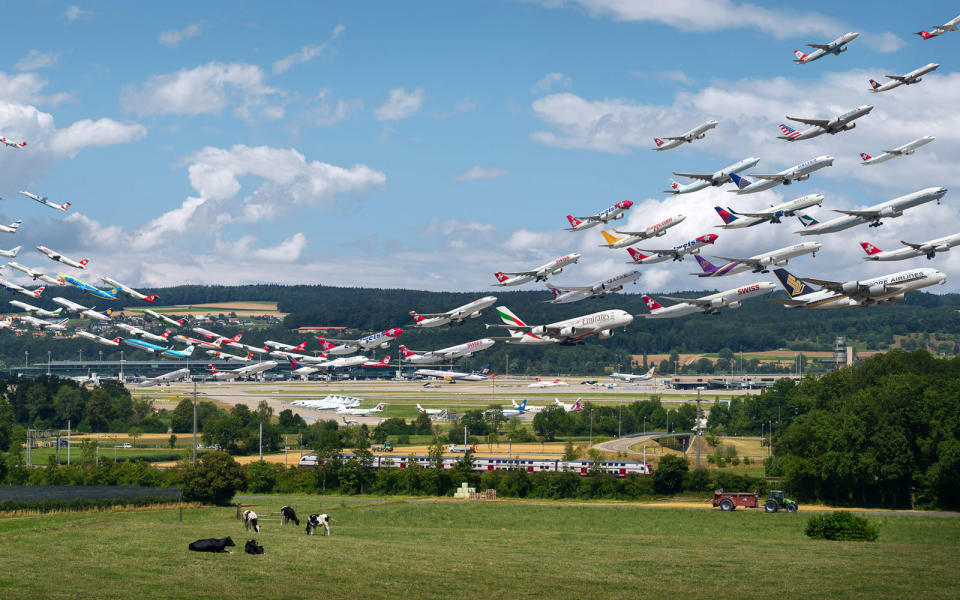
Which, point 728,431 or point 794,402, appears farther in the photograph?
point 728,431

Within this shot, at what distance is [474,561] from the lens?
5444 cm

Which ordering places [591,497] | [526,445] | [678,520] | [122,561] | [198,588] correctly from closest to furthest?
1. [198,588]
2. [122,561]
3. [678,520]
4. [591,497]
5. [526,445]

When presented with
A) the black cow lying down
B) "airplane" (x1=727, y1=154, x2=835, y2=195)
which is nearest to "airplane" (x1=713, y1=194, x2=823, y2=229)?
"airplane" (x1=727, y1=154, x2=835, y2=195)

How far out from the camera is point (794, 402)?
171250 mm

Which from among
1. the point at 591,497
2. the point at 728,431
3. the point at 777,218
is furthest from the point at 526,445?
the point at 777,218

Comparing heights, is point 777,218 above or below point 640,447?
above

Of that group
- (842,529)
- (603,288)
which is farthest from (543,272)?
(842,529)

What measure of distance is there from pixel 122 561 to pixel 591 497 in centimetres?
7527

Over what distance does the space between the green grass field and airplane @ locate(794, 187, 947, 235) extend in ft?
118

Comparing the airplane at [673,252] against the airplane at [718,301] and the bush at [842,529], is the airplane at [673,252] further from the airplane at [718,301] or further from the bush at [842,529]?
the bush at [842,529]

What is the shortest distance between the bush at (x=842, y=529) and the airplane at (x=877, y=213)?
42120 mm

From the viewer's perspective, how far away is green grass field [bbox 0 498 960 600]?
4469cm

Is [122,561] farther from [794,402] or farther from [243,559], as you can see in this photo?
[794,402]

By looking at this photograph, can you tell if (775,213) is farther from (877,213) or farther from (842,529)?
(842,529)
